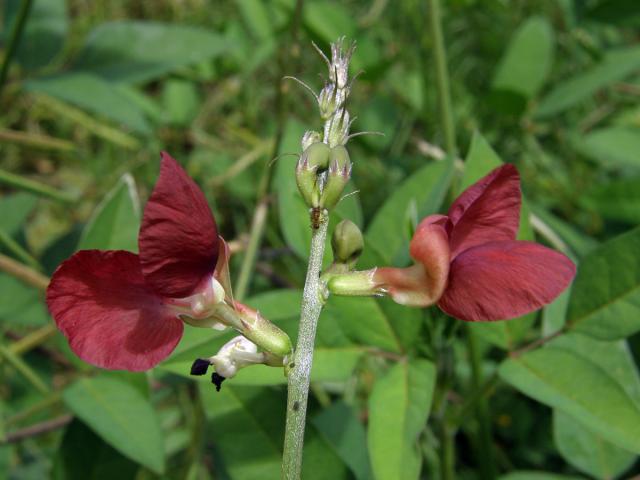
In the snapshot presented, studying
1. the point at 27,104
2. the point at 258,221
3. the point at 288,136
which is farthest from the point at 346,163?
the point at 27,104

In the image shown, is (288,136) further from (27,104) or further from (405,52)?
(27,104)

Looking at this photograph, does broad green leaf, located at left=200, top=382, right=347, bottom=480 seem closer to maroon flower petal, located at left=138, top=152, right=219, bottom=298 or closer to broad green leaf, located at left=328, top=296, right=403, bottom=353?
broad green leaf, located at left=328, top=296, right=403, bottom=353

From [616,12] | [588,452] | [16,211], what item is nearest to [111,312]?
[588,452]

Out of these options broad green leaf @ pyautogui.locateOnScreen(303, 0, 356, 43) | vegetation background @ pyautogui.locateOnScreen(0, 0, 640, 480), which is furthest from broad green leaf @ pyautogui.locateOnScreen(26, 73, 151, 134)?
broad green leaf @ pyautogui.locateOnScreen(303, 0, 356, 43)

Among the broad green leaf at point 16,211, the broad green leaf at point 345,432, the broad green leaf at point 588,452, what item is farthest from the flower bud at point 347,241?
the broad green leaf at point 16,211

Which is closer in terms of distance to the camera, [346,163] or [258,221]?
[346,163]

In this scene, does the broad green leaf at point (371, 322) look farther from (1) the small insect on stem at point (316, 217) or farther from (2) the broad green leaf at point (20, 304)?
(2) the broad green leaf at point (20, 304)

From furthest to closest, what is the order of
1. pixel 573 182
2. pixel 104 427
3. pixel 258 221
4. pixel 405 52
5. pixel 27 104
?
pixel 27 104 → pixel 405 52 → pixel 573 182 → pixel 258 221 → pixel 104 427

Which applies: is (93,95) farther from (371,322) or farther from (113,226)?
(371,322)
